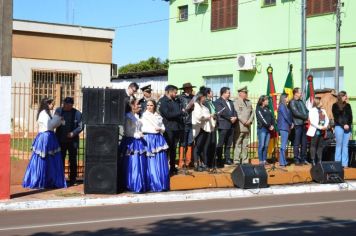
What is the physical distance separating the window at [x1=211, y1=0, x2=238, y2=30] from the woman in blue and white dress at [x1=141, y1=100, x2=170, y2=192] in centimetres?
1625

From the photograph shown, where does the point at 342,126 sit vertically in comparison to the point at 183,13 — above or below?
below

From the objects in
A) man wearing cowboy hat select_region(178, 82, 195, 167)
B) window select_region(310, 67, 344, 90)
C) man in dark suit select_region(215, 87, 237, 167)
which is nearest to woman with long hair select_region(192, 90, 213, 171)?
man wearing cowboy hat select_region(178, 82, 195, 167)

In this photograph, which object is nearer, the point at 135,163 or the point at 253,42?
the point at 135,163

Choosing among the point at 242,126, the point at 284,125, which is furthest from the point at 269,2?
the point at 242,126

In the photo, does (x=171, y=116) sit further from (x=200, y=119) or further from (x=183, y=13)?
(x=183, y=13)

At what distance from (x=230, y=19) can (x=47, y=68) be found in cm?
970

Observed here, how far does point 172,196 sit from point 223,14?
17817 millimetres

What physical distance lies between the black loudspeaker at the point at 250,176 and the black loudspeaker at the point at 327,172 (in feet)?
5.62

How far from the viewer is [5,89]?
12.1m

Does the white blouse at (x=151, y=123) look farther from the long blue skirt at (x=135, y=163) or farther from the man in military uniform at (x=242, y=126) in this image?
the man in military uniform at (x=242, y=126)

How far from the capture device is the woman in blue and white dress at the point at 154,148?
13.4 meters

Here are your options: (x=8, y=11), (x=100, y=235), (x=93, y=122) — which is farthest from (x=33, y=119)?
(x=100, y=235)

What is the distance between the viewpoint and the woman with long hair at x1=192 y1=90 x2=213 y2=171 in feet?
49.0

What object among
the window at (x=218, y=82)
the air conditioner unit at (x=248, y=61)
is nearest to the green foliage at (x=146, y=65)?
the window at (x=218, y=82)
